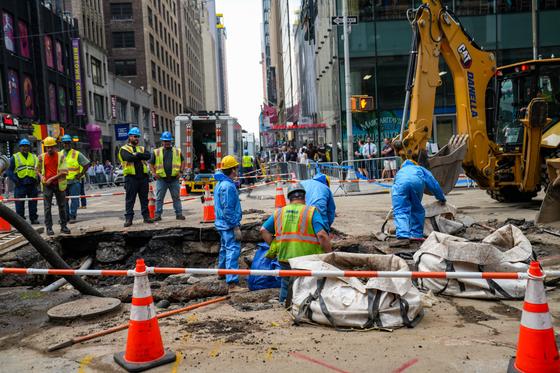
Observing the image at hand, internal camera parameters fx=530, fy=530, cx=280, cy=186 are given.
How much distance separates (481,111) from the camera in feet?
37.6

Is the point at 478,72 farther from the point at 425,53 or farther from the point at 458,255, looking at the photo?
the point at 458,255

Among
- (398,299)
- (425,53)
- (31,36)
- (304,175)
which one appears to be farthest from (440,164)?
(31,36)

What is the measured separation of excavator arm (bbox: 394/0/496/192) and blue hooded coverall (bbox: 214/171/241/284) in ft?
15.4

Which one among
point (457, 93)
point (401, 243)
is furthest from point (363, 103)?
point (401, 243)

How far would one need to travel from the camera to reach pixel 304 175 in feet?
64.8

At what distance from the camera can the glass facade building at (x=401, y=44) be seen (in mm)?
24219

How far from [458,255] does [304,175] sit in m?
14.5

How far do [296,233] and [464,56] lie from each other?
303 inches

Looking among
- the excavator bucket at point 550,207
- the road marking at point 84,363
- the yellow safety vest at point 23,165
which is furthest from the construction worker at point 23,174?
the excavator bucket at point 550,207

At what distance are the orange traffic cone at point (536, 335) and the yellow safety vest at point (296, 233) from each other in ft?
7.43

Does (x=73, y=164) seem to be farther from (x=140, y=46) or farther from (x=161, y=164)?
(x=140, y=46)

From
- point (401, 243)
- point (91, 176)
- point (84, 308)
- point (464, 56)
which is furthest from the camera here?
point (91, 176)

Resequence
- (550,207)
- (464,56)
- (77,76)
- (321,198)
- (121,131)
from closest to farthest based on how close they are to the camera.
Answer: (321,198) < (550,207) < (464,56) < (77,76) < (121,131)

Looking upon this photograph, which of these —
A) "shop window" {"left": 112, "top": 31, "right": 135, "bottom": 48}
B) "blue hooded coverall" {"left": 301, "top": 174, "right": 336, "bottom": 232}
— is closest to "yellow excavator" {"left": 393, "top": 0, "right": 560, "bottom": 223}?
"blue hooded coverall" {"left": 301, "top": 174, "right": 336, "bottom": 232}
